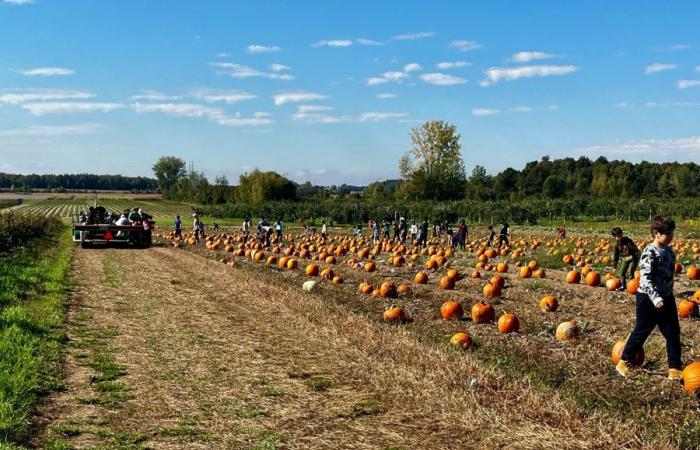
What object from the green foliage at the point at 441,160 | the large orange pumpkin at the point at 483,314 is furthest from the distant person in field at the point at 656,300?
the green foliage at the point at 441,160

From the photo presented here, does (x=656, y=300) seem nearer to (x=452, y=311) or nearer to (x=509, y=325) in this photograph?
(x=509, y=325)

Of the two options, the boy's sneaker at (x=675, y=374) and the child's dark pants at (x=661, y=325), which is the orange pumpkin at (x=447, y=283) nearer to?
the child's dark pants at (x=661, y=325)

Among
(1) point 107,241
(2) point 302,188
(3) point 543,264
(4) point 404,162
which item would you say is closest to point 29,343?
(3) point 543,264

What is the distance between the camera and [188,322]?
10.5 metres

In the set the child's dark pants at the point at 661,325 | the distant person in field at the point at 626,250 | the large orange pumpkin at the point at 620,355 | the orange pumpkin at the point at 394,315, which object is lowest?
the orange pumpkin at the point at 394,315

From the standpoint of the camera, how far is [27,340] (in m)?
8.58

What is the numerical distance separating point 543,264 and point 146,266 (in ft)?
44.2

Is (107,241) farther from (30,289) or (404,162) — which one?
(404,162)

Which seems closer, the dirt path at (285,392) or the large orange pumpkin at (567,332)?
the dirt path at (285,392)

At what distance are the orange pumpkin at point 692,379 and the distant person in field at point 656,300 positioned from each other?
0.30 meters

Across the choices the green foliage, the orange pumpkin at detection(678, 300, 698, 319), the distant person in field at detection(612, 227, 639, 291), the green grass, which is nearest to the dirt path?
the green grass

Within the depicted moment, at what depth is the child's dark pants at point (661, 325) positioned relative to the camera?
22.8 ft

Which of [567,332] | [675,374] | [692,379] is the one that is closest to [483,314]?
[567,332]

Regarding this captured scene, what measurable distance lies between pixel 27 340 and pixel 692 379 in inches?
331
